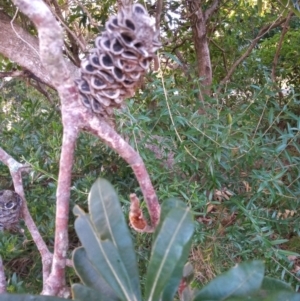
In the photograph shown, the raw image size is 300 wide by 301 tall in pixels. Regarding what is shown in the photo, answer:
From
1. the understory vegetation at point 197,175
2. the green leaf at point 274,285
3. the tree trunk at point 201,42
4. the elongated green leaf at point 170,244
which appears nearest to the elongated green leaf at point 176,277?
the elongated green leaf at point 170,244

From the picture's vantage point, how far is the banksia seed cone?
473 millimetres

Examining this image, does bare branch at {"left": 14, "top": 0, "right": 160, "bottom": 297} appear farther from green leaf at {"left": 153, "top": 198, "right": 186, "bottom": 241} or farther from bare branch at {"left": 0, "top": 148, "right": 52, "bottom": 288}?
bare branch at {"left": 0, "top": 148, "right": 52, "bottom": 288}

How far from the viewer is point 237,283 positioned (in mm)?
527

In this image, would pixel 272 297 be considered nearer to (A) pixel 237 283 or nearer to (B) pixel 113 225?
(A) pixel 237 283

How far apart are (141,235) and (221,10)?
1418mm

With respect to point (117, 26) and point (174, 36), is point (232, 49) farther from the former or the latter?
point (117, 26)

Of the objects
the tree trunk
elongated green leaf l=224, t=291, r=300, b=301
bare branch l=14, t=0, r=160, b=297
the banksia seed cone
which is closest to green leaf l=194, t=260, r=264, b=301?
elongated green leaf l=224, t=291, r=300, b=301

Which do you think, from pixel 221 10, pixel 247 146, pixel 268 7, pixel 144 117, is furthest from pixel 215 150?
pixel 268 7

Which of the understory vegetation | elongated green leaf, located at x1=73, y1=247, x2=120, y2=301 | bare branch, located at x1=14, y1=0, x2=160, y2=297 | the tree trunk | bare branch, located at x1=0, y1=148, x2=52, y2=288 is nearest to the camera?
bare branch, located at x1=14, y1=0, x2=160, y2=297

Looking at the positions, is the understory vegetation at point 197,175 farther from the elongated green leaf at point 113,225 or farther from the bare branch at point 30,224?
the elongated green leaf at point 113,225

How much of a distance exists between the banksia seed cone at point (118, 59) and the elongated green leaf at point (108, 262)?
16 centimetres

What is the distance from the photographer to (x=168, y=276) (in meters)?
0.49

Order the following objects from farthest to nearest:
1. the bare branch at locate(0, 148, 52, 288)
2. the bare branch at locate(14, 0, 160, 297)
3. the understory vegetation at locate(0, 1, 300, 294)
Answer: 1. the understory vegetation at locate(0, 1, 300, 294)
2. the bare branch at locate(0, 148, 52, 288)
3. the bare branch at locate(14, 0, 160, 297)

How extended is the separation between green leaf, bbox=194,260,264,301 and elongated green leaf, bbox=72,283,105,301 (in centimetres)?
12
